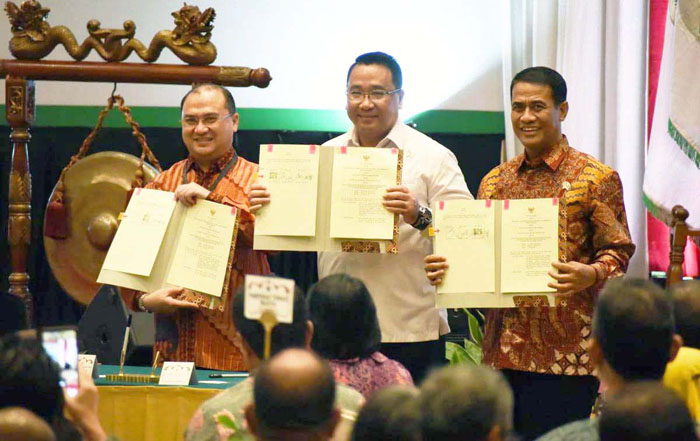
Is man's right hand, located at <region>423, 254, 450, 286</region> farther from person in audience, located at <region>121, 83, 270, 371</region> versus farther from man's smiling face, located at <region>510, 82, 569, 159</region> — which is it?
person in audience, located at <region>121, 83, 270, 371</region>

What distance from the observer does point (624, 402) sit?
1.84m

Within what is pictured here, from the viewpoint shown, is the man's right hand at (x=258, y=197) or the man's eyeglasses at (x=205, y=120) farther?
the man's eyeglasses at (x=205, y=120)

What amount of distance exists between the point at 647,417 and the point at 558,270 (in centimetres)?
167

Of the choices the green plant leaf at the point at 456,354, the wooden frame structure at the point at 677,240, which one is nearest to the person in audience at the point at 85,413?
the wooden frame structure at the point at 677,240

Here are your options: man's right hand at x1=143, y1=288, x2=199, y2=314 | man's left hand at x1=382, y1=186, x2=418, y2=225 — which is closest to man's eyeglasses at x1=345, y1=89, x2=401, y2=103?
man's left hand at x1=382, y1=186, x2=418, y2=225

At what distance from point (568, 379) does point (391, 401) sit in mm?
1696

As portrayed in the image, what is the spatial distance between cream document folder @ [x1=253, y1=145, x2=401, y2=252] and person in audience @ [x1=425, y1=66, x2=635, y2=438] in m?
0.27

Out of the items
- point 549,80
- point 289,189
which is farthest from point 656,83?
point 289,189

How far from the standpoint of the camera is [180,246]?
3.87m

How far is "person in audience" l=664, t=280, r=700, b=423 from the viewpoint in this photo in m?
2.63

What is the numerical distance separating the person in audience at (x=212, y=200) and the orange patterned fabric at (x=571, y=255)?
0.97 meters

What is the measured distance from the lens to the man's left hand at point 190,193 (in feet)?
12.6

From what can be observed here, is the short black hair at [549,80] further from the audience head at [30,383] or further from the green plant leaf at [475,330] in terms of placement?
the green plant leaf at [475,330]

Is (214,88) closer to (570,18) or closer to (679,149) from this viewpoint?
(679,149)
